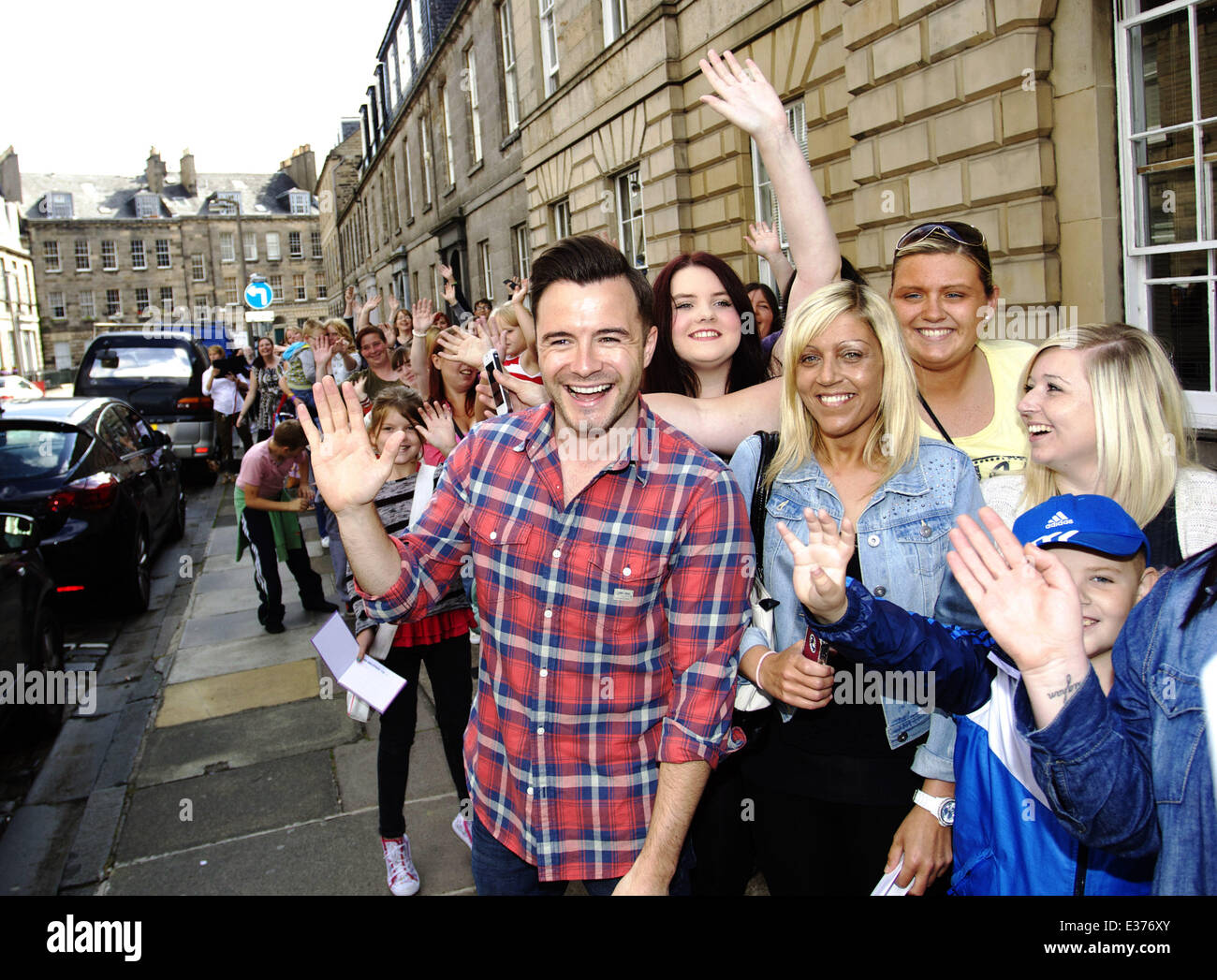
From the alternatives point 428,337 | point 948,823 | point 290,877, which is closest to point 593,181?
point 428,337

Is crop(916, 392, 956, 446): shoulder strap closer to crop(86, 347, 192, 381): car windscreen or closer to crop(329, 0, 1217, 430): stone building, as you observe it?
crop(329, 0, 1217, 430): stone building

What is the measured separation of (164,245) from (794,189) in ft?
244

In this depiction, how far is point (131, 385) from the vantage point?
13.2m

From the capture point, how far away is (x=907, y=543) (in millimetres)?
2059

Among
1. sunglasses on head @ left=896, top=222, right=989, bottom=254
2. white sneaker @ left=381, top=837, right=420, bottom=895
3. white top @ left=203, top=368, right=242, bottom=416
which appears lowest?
white sneaker @ left=381, top=837, right=420, bottom=895

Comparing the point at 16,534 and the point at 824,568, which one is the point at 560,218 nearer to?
the point at 16,534

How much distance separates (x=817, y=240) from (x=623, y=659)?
4.50 ft

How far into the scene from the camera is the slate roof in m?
65.8

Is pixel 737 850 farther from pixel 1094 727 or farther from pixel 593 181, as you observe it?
pixel 593 181

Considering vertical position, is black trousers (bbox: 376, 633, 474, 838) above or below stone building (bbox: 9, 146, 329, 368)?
below

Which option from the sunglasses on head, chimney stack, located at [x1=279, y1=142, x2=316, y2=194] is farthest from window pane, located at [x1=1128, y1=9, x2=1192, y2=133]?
chimney stack, located at [x1=279, y1=142, x2=316, y2=194]

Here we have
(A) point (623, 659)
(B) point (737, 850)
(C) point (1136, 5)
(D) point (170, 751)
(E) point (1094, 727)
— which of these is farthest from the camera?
(C) point (1136, 5)

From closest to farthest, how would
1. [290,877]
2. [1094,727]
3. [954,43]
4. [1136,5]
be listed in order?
[1094,727], [290,877], [1136,5], [954,43]

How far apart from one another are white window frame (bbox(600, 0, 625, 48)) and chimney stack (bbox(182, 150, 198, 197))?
223 feet
